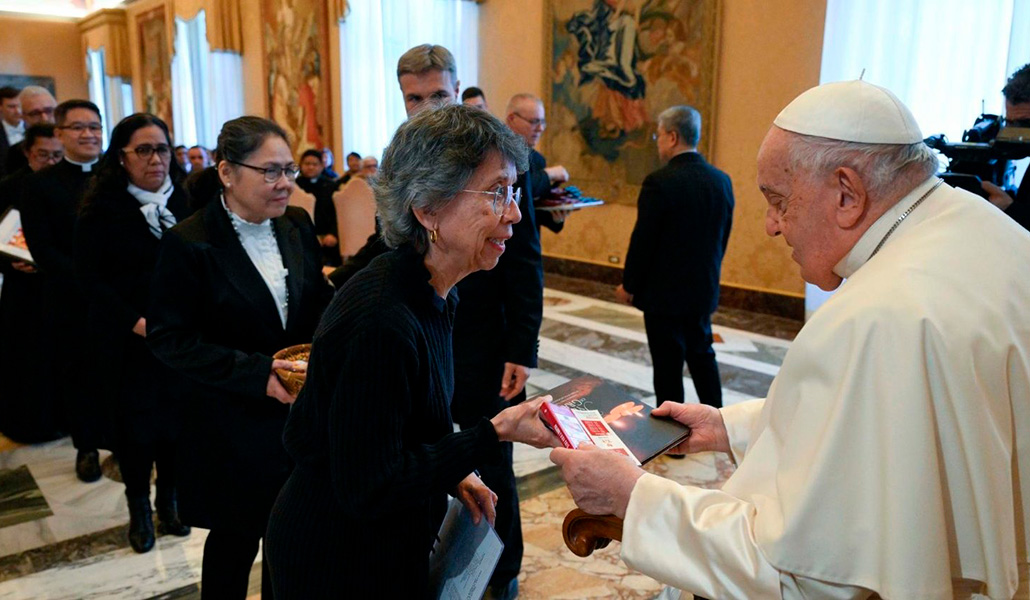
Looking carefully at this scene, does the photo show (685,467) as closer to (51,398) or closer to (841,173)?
(841,173)

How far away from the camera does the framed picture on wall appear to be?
19.7 meters

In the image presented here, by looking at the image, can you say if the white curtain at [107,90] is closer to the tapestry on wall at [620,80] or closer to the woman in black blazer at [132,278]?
the tapestry on wall at [620,80]

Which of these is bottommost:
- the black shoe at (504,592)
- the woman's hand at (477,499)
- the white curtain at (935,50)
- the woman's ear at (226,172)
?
the black shoe at (504,592)

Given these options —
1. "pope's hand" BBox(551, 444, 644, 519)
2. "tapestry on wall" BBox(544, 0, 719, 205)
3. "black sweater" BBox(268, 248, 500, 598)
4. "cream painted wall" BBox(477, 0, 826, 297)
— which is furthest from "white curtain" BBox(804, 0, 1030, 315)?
"black sweater" BBox(268, 248, 500, 598)

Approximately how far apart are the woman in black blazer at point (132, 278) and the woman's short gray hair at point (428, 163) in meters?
1.92

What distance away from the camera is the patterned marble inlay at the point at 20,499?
142 inches

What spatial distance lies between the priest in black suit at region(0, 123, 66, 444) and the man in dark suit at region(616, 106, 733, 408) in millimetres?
3380

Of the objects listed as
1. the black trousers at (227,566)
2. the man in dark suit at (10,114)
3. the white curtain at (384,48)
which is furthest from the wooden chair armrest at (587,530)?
the white curtain at (384,48)

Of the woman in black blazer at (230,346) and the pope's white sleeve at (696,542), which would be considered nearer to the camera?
the pope's white sleeve at (696,542)

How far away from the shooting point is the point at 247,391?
2172mm

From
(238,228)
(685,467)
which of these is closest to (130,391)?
(238,228)

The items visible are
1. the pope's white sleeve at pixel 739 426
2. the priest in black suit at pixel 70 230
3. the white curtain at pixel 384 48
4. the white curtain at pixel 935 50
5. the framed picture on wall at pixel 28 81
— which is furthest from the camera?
the framed picture on wall at pixel 28 81

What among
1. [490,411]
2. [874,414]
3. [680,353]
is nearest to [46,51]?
[680,353]

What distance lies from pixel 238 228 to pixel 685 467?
107 inches
